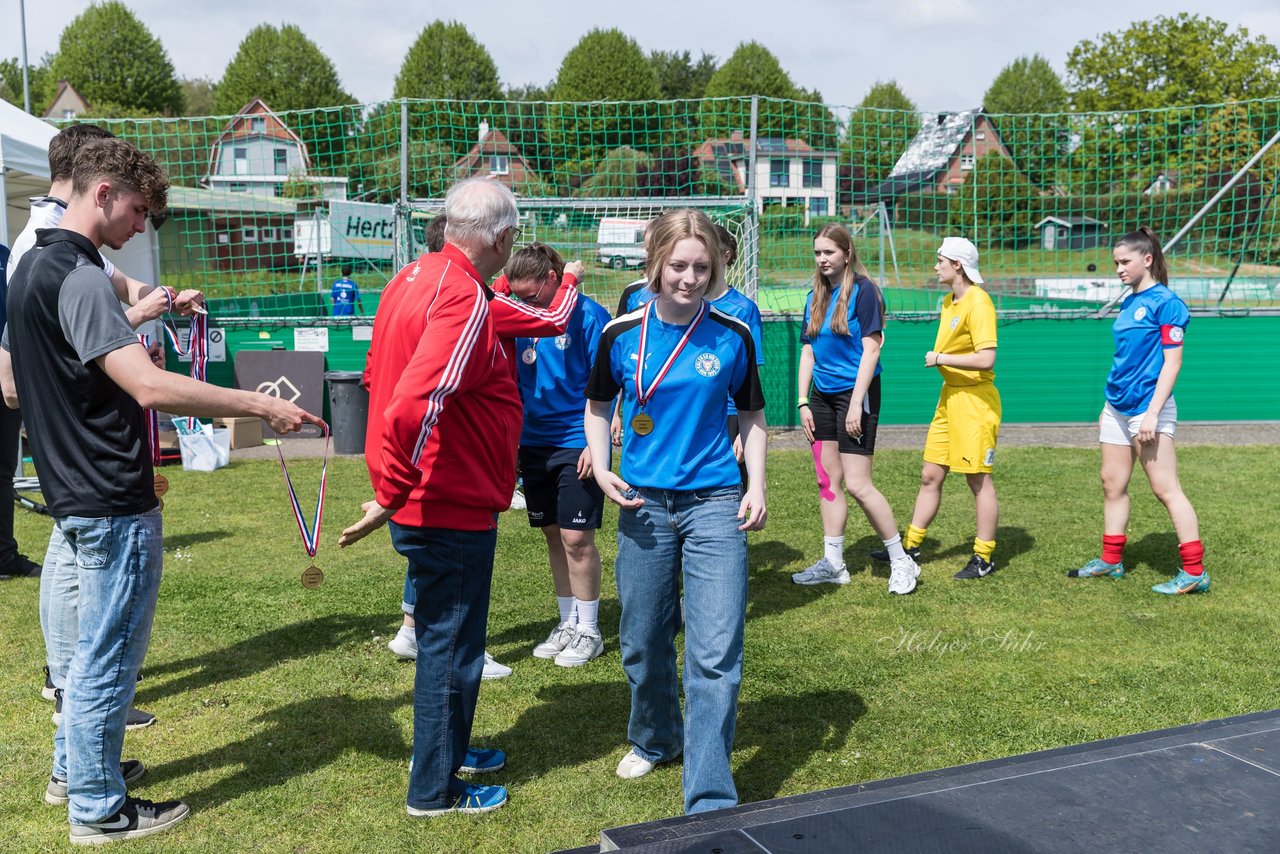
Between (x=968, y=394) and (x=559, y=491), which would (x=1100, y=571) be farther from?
(x=559, y=491)

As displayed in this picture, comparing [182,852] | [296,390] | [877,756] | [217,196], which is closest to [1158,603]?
[877,756]

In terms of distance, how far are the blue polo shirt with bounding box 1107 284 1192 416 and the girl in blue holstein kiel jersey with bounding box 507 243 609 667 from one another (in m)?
2.97

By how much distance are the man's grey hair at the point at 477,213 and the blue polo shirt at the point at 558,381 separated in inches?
62.0

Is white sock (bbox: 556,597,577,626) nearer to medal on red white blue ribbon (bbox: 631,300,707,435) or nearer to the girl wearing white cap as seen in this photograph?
medal on red white blue ribbon (bbox: 631,300,707,435)

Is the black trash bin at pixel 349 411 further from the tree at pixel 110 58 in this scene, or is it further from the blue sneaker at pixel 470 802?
the tree at pixel 110 58

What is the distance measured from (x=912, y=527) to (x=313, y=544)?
3.79m

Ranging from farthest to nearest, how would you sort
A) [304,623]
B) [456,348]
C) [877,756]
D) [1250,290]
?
[1250,290]
[304,623]
[877,756]
[456,348]

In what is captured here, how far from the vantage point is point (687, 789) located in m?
3.26

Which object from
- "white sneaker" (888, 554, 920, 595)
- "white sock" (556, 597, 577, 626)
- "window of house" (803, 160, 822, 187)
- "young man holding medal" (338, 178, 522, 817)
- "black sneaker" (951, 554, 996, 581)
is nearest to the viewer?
"young man holding medal" (338, 178, 522, 817)

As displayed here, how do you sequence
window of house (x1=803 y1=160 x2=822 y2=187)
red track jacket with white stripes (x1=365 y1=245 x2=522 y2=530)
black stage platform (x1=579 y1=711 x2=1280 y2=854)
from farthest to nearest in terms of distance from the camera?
window of house (x1=803 y1=160 x2=822 y2=187)
red track jacket with white stripes (x1=365 y1=245 x2=522 y2=530)
black stage platform (x1=579 y1=711 x2=1280 y2=854)

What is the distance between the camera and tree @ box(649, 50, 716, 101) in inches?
3875

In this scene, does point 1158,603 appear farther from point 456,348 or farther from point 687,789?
point 456,348

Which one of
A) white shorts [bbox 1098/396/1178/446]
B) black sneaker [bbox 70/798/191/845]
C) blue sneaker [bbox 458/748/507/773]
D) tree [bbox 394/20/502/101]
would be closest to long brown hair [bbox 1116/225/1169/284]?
white shorts [bbox 1098/396/1178/446]

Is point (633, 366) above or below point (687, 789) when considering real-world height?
above
